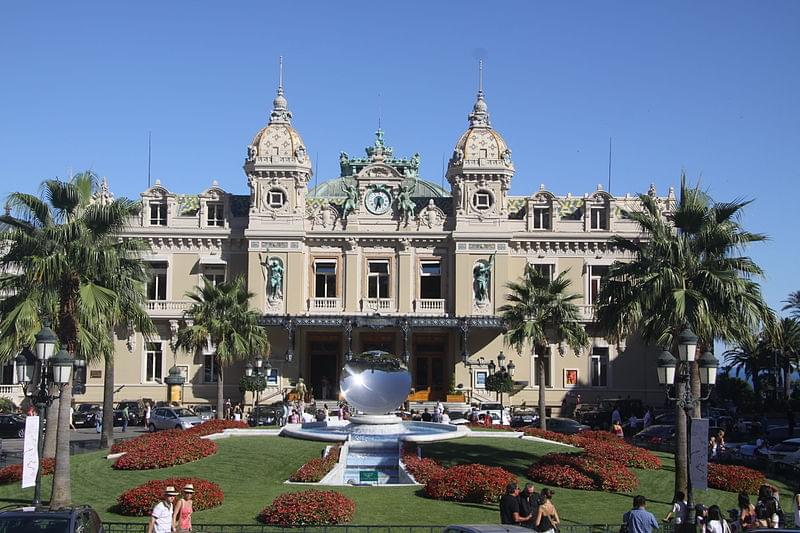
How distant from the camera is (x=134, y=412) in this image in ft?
179

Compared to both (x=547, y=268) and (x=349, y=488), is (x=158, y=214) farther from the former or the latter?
(x=349, y=488)

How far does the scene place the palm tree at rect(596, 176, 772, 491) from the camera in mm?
25938

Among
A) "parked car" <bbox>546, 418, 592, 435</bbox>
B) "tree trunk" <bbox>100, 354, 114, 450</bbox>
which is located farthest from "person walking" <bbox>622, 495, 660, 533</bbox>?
"parked car" <bbox>546, 418, 592, 435</bbox>

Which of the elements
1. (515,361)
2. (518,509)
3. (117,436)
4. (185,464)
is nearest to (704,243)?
(518,509)

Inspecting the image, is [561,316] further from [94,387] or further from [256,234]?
[94,387]

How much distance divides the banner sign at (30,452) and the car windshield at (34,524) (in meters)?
5.85

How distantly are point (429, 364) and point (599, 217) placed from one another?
13669mm

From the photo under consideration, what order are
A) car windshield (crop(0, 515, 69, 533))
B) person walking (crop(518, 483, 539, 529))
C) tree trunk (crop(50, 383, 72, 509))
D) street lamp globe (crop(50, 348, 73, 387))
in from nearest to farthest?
1. car windshield (crop(0, 515, 69, 533))
2. person walking (crop(518, 483, 539, 529))
3. street lamp globe (crop(50, 348, 73, 387))
4. tree trunk (crop(50, 383, 72, 509))

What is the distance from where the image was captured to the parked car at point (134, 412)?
54.0 metres

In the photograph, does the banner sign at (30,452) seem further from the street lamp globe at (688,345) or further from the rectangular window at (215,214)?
the rectangular window at (215,214)

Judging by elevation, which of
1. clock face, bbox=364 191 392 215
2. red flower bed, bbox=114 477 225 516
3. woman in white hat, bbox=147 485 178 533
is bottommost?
red flower bed, bbox=114 477 225 516

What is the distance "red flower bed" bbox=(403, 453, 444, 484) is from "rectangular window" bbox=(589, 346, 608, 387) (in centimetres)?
3266

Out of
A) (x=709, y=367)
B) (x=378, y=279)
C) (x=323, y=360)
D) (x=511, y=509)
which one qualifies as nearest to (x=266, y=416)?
(x=323, y=360)

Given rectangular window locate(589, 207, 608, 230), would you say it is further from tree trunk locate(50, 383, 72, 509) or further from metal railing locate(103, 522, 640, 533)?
tree trunk locate(50, 383, 72, 509)
